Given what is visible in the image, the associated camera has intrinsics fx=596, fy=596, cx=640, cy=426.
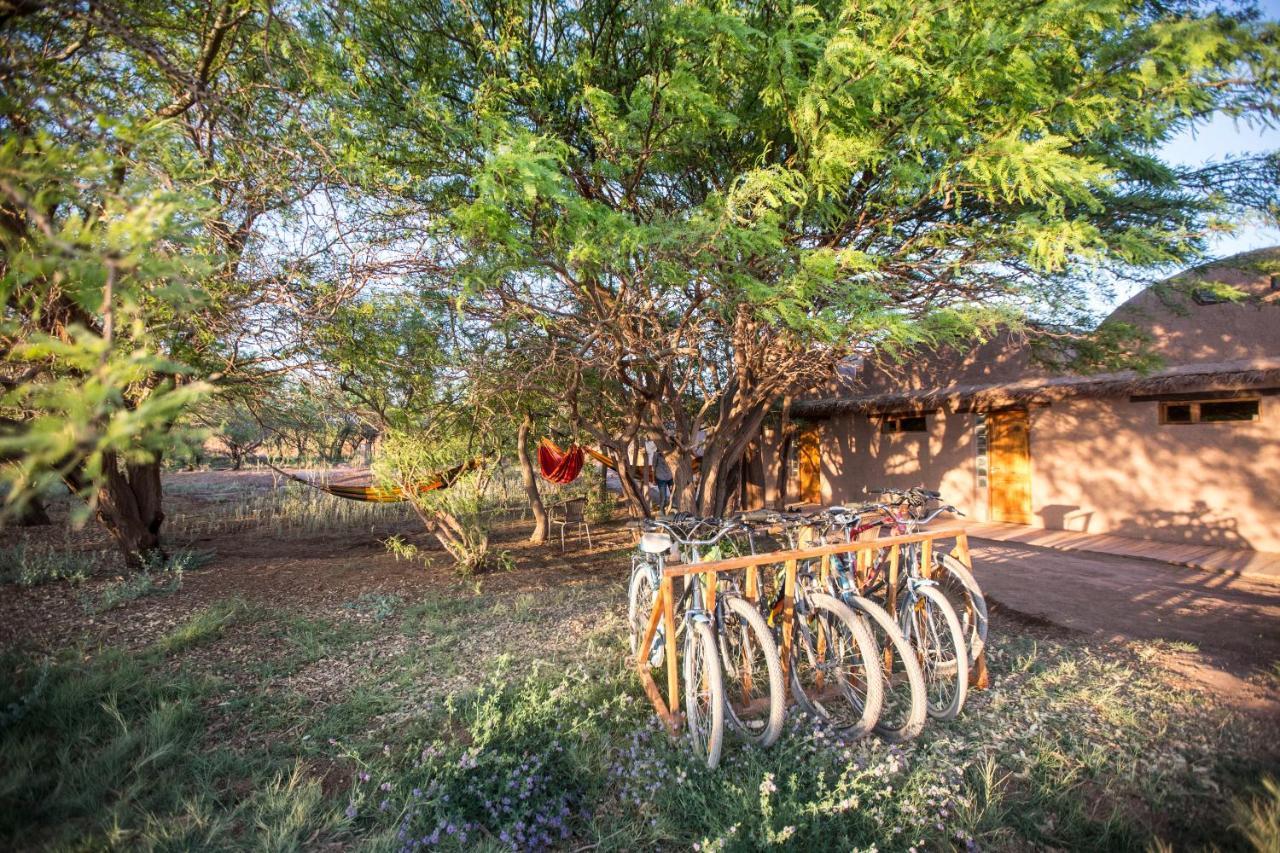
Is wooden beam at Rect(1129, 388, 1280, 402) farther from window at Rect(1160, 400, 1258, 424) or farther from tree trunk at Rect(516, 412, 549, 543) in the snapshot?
tree trunk at Rect(516, 412, 549, 543)

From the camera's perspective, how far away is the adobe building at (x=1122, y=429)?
6.32m

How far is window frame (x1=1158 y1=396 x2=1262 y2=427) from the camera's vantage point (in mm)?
6281

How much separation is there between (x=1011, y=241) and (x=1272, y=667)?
2.70m

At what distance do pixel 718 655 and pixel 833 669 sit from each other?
0.76 metres

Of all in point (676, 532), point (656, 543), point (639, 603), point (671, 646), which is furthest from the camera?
point (639, 603)

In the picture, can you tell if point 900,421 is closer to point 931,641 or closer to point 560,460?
point 560,460

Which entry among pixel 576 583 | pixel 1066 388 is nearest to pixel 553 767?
pixel 576 583

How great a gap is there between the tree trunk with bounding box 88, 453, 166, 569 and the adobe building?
22.1ft

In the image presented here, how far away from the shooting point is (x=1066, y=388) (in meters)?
7.27

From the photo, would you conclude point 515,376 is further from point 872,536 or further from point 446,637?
point 872,536

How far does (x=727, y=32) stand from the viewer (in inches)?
115

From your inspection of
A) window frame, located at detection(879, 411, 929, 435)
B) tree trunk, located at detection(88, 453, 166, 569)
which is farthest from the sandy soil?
window frame, located at detection(879, 411, 929, 435)

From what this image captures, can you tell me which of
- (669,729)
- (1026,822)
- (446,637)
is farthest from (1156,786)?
(446,637)

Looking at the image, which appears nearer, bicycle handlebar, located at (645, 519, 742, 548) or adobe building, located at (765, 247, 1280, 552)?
bicycle handlebar, located at (645, 519, 742, 548)
